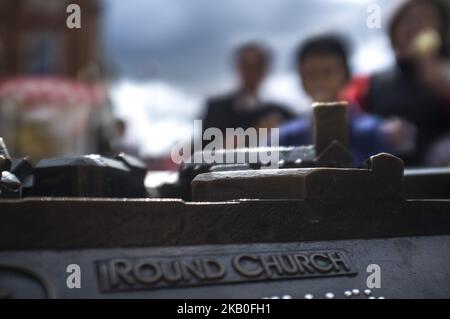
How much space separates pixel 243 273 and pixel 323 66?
2.78m

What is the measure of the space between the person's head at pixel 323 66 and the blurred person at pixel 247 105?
75 centimetres

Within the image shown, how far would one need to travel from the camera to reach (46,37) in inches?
939

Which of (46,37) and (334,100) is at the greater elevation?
(46,37)

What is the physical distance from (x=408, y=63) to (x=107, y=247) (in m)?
3.28

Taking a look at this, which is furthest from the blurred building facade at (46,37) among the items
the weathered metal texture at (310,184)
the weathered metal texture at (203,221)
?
the weathered metal texture at (203,221)

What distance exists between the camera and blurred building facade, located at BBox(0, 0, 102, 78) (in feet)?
76.2

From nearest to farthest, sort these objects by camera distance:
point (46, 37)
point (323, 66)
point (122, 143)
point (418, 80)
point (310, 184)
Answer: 1. point (310, 184)
2. point (323, 66)
3. point (418, 80)
4. point (122, 143)
5. point (46, 37)

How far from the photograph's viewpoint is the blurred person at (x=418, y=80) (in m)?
4.37

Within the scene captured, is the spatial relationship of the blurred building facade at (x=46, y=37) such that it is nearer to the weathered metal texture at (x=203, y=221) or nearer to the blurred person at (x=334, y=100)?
the blurred person at (x=334, y=100)

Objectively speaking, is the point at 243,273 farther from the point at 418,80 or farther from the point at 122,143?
the point at 122,143

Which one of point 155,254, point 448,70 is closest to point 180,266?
point 155,254

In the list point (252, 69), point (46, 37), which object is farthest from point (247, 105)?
point (46, 37)

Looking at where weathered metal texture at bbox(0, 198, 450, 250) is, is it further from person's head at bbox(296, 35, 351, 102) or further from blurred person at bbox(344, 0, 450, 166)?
blurred person at bbox(344, 0, 450, 166)

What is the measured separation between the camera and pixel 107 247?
1736 mm
